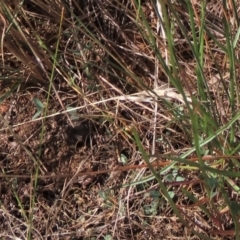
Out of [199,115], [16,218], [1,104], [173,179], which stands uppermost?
[199,115]

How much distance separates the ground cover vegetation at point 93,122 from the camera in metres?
1.42

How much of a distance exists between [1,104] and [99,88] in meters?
0.31

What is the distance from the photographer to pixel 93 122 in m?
1.54

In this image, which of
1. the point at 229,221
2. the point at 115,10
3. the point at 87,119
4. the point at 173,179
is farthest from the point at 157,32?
the point at 229,221

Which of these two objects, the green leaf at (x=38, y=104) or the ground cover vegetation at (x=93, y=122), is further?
the green leaf at (x=38, y=104)

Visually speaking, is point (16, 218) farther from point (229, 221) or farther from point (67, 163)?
point (229, 221)

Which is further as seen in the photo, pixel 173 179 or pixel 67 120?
pixel 67 120

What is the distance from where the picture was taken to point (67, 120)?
1.55 meters

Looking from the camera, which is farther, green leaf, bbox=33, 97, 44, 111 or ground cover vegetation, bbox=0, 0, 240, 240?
green leaf, bbox=33, 97, 44, 111

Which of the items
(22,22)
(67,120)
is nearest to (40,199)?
(67,120)

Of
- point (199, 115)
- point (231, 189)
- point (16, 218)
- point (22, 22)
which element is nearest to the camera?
point (199, 115)

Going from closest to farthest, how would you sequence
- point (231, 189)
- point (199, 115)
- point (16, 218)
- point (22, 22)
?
point (199, 115), point (231, 189), point (16, 218), point (22, 22)

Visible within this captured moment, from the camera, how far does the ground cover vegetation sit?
55.8 inches

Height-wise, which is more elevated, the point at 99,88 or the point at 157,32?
→ the point at 157,32
